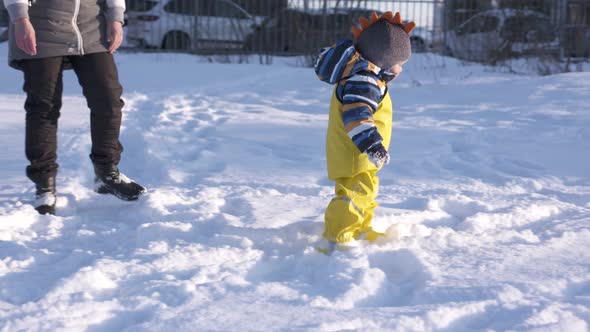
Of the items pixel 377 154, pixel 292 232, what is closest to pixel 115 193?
pixel 292 232

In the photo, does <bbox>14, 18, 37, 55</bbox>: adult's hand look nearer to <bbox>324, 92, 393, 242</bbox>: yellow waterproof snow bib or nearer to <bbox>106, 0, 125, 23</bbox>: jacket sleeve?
<bbox>106, 0, 125, 23</bbox>: jacket sleeve

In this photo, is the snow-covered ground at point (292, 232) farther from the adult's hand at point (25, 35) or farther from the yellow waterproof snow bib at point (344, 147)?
the adult's hand at point (25, 35)

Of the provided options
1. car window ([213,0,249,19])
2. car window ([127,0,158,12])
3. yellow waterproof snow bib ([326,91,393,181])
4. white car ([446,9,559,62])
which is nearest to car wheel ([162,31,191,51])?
car window ([127,0,158,12])

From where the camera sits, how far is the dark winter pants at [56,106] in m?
2.95

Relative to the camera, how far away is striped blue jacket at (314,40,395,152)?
2.38 metres

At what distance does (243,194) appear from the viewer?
3404 mm

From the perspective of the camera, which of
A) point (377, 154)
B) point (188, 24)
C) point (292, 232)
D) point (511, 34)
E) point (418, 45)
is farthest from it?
point (418, 45)

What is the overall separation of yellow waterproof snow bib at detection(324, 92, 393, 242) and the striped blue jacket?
0.09 m

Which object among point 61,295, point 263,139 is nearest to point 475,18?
point 263,139

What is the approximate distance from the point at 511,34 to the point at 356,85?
8.47 meters

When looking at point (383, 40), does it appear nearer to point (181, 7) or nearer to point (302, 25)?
point (302, 25)

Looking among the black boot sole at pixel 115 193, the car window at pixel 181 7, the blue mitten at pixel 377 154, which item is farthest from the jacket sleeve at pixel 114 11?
the car window at pixel 181 7

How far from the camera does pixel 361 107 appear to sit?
2418 mm

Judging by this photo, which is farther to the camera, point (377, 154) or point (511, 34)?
point (511, 34)
